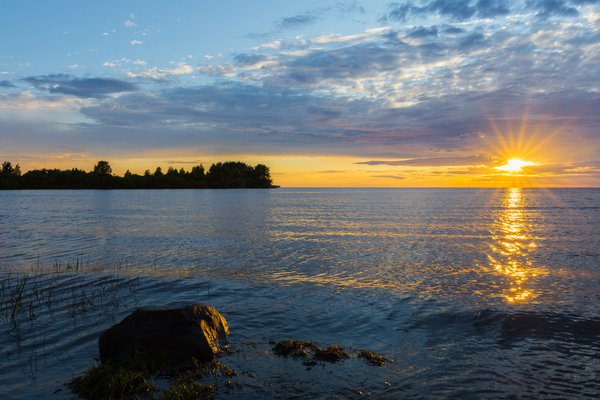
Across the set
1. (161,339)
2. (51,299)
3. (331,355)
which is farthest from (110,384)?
(51,299)

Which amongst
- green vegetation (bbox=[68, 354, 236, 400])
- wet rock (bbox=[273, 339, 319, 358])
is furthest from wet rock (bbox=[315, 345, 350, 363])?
green vegetation (bbox=[68, 354, 236, 400])

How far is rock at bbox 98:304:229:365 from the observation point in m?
11.7

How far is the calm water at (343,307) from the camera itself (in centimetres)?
1118

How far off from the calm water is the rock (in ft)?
2.79

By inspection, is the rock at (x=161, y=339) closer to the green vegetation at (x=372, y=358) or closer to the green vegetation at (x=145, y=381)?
the green vegetation at (x=145, y=381)

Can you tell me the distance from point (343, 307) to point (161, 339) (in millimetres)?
8716

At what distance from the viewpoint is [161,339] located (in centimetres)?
1193

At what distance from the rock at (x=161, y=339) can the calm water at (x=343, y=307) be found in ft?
2.79

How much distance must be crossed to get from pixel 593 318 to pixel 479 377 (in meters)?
8.74

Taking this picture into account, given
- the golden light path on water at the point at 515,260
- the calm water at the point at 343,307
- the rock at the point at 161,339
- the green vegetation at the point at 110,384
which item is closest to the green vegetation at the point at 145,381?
the green vegetation at the point at 110,384

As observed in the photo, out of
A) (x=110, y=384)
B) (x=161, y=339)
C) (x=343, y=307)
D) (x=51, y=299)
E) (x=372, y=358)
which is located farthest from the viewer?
(x=51, y=299)

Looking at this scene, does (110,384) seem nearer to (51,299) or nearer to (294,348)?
(294,348)

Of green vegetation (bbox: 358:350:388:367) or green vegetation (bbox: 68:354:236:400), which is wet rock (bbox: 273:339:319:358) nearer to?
green vegetation (bbox: 358:350:388:367)

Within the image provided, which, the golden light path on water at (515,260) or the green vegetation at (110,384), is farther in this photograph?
the golden light path on water at (515,260)
